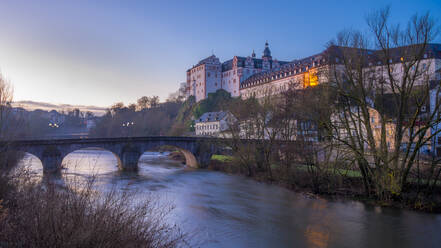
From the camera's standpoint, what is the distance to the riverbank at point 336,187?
51.0 feet

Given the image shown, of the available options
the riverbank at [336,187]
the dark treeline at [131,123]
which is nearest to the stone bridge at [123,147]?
the riverbank at [336,187]

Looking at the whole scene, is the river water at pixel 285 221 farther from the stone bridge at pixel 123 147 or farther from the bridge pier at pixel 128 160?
the bridge pier at pixel 128 160

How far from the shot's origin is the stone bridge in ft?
86.3

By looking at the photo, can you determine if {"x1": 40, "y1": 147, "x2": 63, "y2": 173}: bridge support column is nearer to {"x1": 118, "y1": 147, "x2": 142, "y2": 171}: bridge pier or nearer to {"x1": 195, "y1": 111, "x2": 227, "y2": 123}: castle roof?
{"x1": 118, "y1": 147, "x2": 142, "y2": 171}: bridge pier

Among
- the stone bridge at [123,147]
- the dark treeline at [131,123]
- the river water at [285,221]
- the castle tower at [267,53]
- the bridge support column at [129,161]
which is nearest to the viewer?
the river water at [285,221]

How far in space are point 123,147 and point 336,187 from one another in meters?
19.6

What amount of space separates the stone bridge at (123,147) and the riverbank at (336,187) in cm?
830

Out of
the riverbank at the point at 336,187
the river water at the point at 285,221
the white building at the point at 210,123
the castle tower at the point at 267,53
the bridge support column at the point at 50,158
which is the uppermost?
the castle tower at the point at 267,53

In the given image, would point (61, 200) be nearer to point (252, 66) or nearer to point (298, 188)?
point (298, 188)

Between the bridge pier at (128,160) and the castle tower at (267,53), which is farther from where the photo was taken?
the castle tower at (267,53)

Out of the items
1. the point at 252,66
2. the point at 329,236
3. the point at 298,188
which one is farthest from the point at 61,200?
the point at 252,66

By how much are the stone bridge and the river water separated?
907 centimetres

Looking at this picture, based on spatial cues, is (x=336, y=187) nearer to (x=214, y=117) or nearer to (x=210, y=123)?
(x=214, y=117)

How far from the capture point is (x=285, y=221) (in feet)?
46.1
